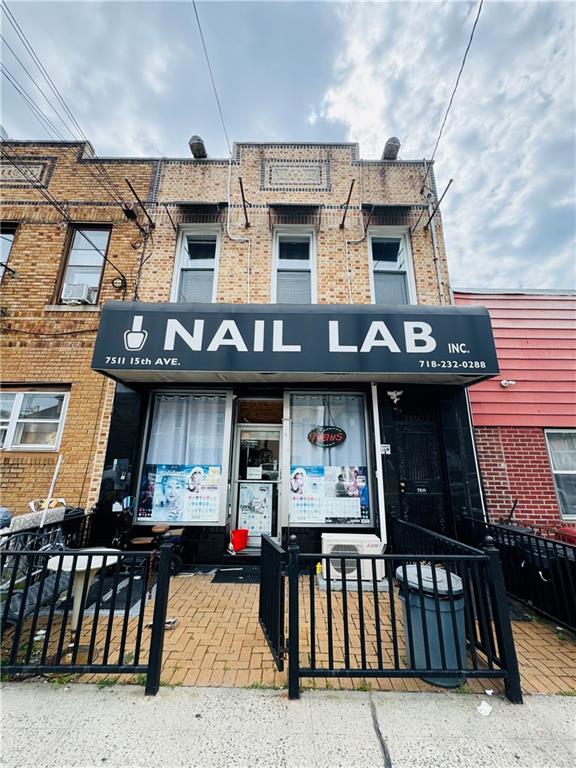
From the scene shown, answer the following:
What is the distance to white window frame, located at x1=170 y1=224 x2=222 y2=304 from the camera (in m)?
6.26

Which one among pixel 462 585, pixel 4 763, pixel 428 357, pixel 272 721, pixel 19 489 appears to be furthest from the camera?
pixel 19 489

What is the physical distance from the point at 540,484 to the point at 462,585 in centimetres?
399

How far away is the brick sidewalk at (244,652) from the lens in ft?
8.58

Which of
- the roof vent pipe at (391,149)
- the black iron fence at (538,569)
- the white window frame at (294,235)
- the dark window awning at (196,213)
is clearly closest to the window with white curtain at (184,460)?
the white window frame at (294,235)

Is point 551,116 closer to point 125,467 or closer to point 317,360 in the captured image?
point 317,360

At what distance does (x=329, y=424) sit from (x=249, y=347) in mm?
2019

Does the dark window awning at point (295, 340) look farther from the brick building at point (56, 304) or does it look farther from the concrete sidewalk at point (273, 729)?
the concrete sidewalk at point (273, 729)

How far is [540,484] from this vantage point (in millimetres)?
5551

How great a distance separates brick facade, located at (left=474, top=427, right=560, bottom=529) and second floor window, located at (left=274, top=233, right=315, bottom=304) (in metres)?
4.13

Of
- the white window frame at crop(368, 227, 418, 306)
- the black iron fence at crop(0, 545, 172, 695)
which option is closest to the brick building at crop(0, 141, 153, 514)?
the black iron fence at crop(0, 545, 172, 695)

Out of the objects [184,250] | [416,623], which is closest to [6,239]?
[184,250]

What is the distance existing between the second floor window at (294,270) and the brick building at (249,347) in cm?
3

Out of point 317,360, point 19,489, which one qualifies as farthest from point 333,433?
point 19,489

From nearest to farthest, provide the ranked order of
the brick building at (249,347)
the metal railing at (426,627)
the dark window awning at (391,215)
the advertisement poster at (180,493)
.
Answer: the metal railing at (426,627), the brick building at (249,347), the advertisement poster at (180,493), the dark window awning at (391,215)
